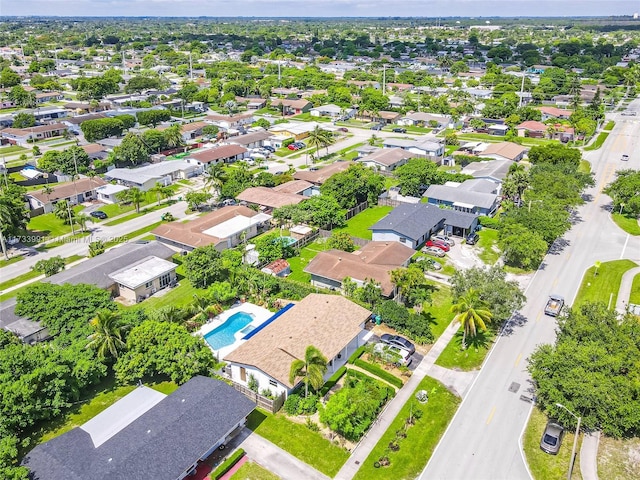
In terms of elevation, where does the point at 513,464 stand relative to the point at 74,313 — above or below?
below

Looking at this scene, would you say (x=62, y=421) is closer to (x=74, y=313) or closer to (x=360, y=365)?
(x=74, y=313)

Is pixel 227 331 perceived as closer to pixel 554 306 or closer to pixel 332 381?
pixel 332 381

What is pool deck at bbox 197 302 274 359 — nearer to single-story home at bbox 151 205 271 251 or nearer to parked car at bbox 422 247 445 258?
single-story home at bbox 151 205 271 251

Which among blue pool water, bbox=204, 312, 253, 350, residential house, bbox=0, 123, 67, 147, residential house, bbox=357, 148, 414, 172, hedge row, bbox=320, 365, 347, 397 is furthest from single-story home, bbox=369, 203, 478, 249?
residential house, bbox=0, 123, 67, 147

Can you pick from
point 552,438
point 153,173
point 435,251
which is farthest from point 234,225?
point 552,438

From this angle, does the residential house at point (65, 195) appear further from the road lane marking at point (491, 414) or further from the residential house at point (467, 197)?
the road lane marking at point (491, 414)

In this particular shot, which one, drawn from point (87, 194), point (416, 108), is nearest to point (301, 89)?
point (416, 108)
